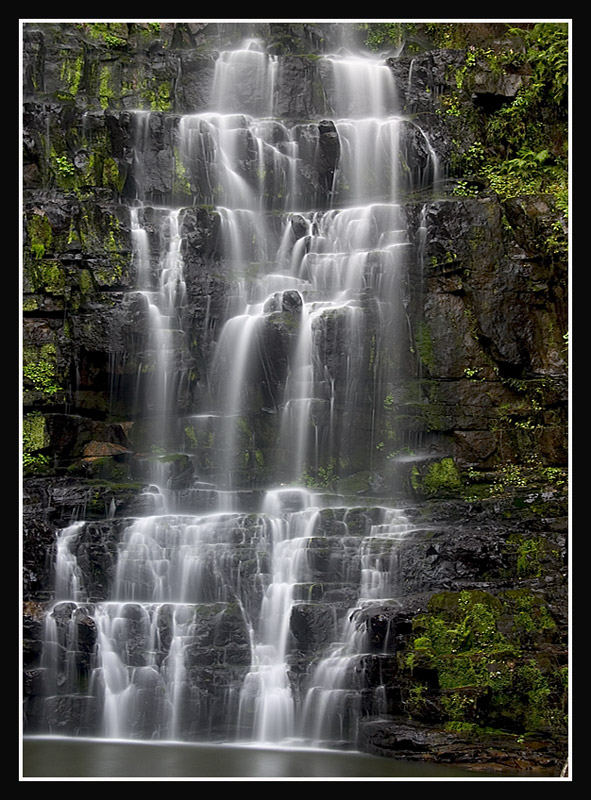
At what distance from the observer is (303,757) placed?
37.9ft

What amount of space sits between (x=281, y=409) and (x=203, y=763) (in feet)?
25.6

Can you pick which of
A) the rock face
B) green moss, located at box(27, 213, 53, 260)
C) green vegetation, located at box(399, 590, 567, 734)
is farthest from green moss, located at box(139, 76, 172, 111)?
green vegetation, located at box(399, 590, 567, 734)

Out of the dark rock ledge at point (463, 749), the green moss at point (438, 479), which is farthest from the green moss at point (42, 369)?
the dark rock ledge at point (463, 749)

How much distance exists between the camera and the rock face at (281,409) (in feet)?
42.0

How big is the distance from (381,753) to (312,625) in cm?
215

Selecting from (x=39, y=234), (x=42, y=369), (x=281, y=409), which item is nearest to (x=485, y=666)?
(x=281, y=409)

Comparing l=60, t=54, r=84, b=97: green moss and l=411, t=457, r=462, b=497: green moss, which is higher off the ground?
l=60, t=54, r=84, b=97: green moss

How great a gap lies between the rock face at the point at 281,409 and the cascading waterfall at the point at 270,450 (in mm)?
51

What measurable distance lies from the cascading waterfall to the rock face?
0.17 ft

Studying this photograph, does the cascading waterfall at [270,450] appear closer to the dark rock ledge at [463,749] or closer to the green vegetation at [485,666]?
the dark rock ledge at [463,749]

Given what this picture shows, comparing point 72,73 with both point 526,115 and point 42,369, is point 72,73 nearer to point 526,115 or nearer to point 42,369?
point 42,369

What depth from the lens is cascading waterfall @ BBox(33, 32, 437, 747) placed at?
13016 millimetres

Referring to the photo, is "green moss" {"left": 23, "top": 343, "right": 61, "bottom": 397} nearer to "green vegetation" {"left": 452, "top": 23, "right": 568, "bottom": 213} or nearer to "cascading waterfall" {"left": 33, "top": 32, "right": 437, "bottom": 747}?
"cascading waterfall" {"left": 33, "top": 32, "right": 437, "bottom": 747}

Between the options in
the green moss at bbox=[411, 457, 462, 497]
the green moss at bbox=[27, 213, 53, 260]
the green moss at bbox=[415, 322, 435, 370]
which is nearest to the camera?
the green moss at bbox=[411, 457, 462, 497]
